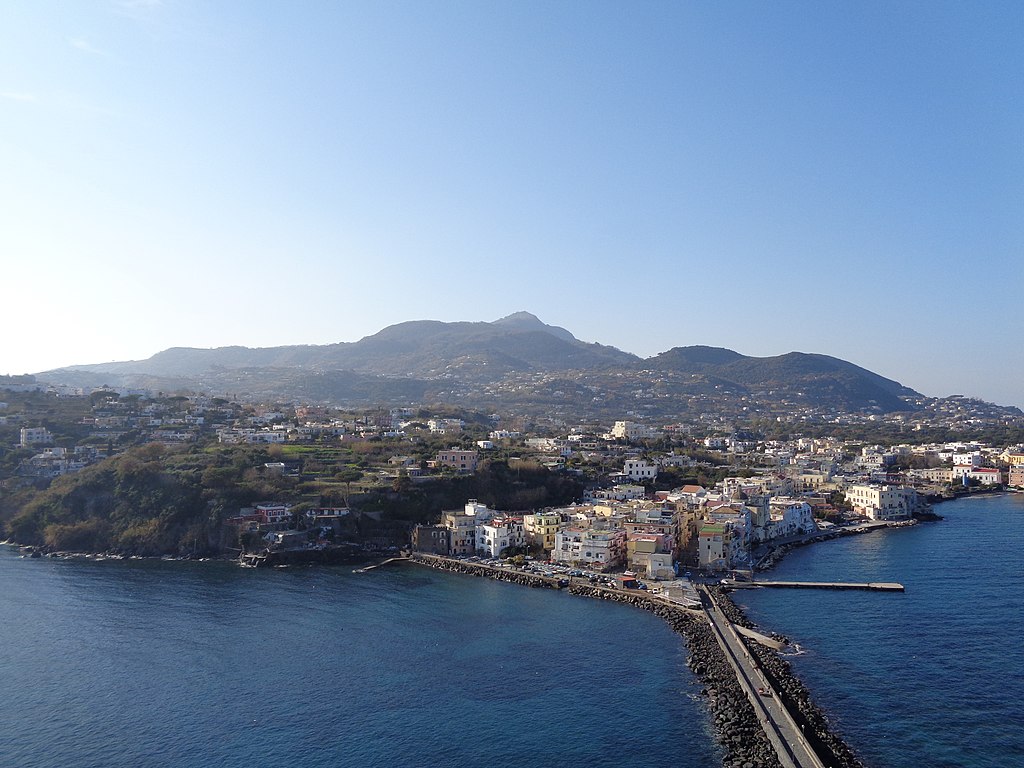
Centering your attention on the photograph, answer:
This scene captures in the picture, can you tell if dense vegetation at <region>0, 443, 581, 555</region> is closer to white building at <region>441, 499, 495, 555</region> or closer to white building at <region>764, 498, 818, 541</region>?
white building at <region>441, 499, 495, 555</region>

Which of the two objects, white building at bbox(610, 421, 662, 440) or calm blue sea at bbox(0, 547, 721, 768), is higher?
white building at bbox(610, 421, 662, 440)

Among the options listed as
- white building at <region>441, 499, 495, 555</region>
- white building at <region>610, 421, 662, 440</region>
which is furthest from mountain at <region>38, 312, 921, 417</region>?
white building at <region>441, 499, 495, 555</region>

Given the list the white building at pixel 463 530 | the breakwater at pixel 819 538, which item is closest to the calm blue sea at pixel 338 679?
the white building at pixel 463 530

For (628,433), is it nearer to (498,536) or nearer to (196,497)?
(498,536)

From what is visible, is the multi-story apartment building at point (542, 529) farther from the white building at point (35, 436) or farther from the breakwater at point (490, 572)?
the white building at point (35, 436)

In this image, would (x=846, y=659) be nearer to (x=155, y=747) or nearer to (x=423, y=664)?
(x=423, y=664)

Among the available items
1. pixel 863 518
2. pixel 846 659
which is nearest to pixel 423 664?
pixel 846 659
